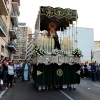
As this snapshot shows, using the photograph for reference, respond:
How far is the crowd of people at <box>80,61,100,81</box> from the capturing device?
17.1 meters

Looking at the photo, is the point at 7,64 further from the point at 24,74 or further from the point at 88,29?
the point at 88,29

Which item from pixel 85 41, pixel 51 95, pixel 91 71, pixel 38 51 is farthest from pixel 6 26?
pixel 85 41

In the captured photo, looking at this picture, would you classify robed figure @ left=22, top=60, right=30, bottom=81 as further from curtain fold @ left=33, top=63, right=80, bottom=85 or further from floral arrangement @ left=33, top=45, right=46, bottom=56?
floral arrangement @ left=33, top=45, right=46, bottom=56

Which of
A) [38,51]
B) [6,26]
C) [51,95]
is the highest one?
[6,26]

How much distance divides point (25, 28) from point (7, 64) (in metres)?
87.7

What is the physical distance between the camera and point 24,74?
1552cm

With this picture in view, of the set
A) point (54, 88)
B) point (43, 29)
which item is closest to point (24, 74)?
point (43, 29)

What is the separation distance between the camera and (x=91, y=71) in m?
18.0

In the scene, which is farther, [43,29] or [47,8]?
[43,29]

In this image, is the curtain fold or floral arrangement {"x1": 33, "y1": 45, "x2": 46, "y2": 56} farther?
the curtain fold

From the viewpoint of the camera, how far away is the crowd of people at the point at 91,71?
17.1 metres

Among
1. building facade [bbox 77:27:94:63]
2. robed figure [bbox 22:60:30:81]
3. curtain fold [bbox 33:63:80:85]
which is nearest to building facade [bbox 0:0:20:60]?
robed figure [bbox 22:60:30:81]

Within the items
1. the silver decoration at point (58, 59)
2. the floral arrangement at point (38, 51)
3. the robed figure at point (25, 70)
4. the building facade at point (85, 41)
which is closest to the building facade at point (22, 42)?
the building facade at point (85, 41)

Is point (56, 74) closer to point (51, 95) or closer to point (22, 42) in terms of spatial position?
point (51, 95)
